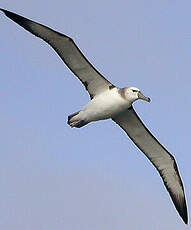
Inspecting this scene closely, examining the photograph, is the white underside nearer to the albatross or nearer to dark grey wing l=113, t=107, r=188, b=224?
the albatross

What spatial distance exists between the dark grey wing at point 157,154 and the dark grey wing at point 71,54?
1.69m

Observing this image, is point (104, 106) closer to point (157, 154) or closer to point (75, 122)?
point (75, 122)

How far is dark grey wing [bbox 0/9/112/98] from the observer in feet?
73.8

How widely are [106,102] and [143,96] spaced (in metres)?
1.28

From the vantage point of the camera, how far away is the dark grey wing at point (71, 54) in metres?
22.5

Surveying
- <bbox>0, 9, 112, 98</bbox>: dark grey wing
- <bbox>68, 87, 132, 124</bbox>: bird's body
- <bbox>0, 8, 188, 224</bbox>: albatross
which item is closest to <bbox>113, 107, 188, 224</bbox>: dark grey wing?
<bbox>0, 8, 188, 224</bbox>: albatross

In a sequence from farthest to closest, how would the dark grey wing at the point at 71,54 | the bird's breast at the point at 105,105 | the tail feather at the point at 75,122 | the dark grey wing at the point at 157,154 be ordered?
the dark grey wing at the point at 157,154
the tail feather at the point at 75,122
the bird's breast at the point at 105,105
the dark grey wing at the point at 71,54

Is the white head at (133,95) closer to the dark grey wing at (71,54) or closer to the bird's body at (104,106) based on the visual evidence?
the bird's body at (104,106)

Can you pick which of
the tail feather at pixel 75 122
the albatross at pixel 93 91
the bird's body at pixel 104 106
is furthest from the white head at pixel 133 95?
the tail feather at pixel 75 122

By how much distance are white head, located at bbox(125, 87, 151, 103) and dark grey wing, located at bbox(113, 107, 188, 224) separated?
1.27 meters

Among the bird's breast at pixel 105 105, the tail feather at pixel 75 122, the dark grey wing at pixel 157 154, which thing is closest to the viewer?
the bird's breast at pixel 105 105

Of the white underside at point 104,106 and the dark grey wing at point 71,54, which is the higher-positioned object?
the dark grey wing at point 71,54

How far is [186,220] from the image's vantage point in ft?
86.0

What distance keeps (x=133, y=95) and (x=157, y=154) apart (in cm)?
392
